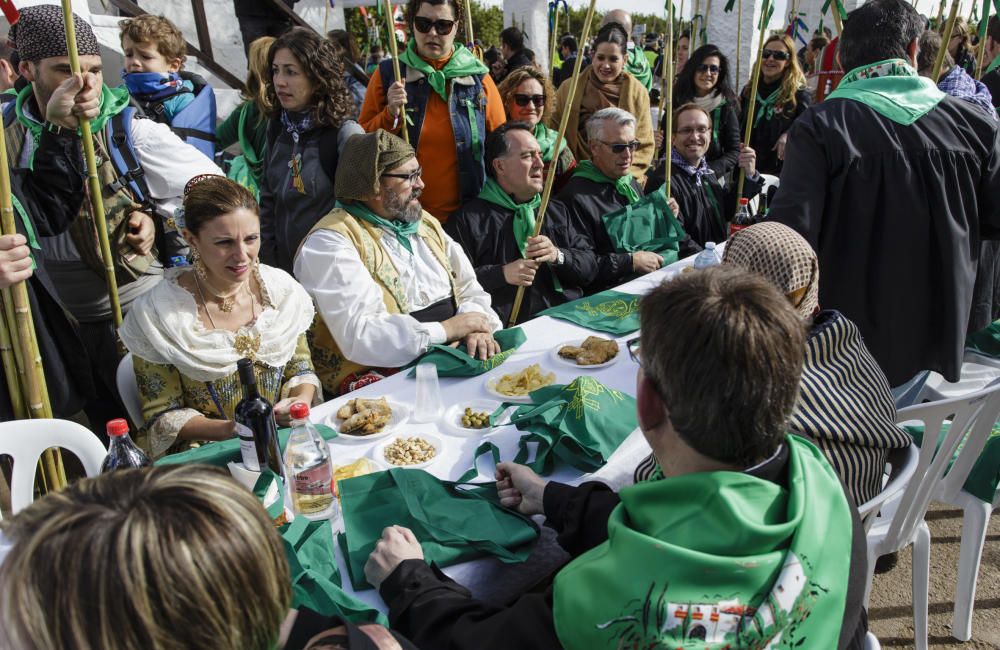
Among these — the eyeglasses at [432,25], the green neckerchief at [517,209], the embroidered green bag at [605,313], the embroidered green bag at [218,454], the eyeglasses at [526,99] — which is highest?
the eyeglasses at [432,25]

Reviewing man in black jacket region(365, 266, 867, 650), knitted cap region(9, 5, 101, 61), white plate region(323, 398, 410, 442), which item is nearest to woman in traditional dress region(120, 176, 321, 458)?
white plate region(323, 398, 410, 442)

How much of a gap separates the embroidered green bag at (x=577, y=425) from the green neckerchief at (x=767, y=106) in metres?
4.84

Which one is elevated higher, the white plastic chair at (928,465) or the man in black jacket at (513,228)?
the man in black jacket at (513,228)

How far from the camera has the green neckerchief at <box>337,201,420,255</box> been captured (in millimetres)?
3094

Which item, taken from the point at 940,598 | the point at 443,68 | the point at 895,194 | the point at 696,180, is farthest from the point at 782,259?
the point at 696,180

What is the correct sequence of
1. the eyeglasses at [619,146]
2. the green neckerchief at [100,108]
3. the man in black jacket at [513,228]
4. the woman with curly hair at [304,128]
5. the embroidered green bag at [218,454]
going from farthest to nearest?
the eyeglasses at [619,146] → the man in black jacket at [513,228] → the woman with curly hair at [304,128] → the green neckerchief at [100,108] → the embroidered green bag at [218,454]

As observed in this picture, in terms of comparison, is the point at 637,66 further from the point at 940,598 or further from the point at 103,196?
the point at 940,598

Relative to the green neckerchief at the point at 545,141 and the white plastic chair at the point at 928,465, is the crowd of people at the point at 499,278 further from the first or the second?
the white plastic chair at the point at 928,465

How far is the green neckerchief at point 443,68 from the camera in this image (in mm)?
4043

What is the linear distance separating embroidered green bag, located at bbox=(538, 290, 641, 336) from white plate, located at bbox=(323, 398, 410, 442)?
3.28ft

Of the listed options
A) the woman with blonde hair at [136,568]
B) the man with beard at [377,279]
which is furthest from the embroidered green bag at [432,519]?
the man with beard at [377,279]

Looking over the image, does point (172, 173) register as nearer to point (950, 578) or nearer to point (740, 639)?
point (740, 639)

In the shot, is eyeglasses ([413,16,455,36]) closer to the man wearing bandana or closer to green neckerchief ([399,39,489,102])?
green neckerchief ([399,39,489,102])

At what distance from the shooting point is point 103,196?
2.94 meters
